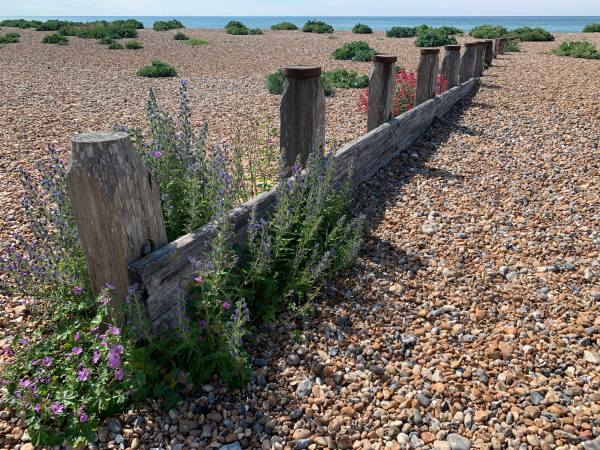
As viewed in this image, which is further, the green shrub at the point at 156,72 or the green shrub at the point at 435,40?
the green shrub at the point at 435,40

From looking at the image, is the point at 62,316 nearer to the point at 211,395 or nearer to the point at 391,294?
the point at 211,395

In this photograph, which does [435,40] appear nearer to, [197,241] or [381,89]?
[381,89]

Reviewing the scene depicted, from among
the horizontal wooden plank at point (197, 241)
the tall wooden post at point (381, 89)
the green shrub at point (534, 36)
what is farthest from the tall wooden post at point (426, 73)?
the green shrub at point (534, 36)

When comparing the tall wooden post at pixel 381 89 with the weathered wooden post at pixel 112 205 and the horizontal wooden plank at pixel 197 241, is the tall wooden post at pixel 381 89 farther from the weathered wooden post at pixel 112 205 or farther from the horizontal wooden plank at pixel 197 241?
the weathered wooden post at pixel 112 205

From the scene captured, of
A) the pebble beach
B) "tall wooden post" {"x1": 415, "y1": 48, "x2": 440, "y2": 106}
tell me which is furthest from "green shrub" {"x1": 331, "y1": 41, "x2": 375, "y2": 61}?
the pebble beach

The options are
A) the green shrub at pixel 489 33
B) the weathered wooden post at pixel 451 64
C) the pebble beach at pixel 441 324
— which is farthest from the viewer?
the green shrub at pixel 489 33

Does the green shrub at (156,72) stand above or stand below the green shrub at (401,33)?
below

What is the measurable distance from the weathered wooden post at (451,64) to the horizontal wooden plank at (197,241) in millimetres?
3274

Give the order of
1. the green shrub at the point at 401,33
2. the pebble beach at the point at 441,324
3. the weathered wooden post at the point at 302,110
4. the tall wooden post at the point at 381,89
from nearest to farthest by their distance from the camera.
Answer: the pebble beach at the point at 441,324, the weathered wooden post at the point at 302,110, the tall wooden post at the point at 381,89, the green shrub at the point at 401,33

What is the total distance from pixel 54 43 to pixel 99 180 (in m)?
24.4

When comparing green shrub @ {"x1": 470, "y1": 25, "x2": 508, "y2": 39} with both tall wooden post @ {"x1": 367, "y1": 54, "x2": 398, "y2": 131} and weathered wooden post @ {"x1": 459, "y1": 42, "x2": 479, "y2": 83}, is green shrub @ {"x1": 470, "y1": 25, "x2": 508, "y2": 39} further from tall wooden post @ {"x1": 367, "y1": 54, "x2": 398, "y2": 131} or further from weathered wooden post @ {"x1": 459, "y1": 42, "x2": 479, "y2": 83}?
tall wooden post @ {"x1": 367, "y1": 54, "x2": 398, "y2": 131}

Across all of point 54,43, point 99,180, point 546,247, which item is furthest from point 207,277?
point 54,43

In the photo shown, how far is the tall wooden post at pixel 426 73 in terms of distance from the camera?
704cm

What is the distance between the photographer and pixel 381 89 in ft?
18.5
